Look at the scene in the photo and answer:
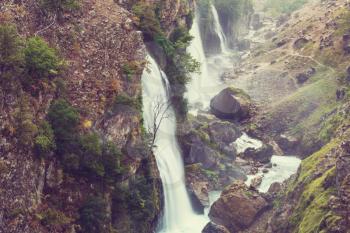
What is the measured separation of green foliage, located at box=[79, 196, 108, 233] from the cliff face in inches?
16.5

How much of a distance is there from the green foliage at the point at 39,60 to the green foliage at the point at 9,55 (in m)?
1.18

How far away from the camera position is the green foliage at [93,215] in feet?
99.6

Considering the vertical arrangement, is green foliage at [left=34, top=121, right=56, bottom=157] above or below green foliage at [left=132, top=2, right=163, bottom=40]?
below

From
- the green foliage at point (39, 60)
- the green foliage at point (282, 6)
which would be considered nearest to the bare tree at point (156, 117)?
the green foliage at point (39, 60)

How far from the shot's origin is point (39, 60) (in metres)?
29.8

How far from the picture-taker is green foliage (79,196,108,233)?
1195 inches

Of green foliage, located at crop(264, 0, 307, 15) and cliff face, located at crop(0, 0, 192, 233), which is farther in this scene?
green foliage, located at crop(264, 0, 307, 15)

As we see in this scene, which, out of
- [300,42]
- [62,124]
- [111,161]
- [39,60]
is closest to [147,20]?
[111,161]

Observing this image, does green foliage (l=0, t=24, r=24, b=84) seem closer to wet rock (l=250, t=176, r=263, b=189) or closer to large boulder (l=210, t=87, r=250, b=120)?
wet rock (l=250, t=176, r=263, b=189)

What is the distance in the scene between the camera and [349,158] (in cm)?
3269

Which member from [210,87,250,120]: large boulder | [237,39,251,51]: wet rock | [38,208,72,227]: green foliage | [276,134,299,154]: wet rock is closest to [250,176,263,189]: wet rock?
[276,134,299,154]: wet rock

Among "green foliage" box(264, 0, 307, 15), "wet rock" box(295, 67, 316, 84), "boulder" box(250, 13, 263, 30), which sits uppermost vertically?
"green foliage" box(264, 0, 307, 15)

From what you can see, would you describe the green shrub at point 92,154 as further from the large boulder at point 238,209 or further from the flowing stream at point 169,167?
the large boulder at point 238,209

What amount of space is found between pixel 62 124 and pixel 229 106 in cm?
3438
